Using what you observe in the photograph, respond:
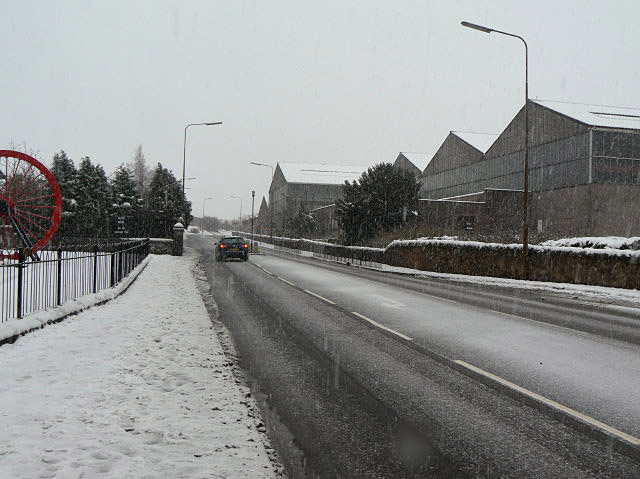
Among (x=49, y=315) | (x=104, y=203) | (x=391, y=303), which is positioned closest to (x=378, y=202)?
(x=391, y=303)

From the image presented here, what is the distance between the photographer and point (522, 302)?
14.2 m

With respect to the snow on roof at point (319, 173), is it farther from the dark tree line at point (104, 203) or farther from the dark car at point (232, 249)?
the dark car at point (232, 249)

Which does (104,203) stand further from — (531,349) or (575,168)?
(531,349)

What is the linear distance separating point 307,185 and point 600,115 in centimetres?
6065

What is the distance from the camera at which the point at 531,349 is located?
780 centimetres

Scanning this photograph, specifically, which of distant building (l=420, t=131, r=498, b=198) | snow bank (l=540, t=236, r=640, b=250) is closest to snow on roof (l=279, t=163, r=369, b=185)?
distant building (l=420, t=131, r=498, b=198)

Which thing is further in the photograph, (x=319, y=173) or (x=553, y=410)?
(x=319, y=173)

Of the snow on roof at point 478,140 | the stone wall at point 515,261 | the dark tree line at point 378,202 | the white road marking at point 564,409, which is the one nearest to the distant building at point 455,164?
the snow on roof at point 478,140

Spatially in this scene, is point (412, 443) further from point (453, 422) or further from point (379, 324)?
point (379, 324)

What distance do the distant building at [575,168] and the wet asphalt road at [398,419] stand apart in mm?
28882

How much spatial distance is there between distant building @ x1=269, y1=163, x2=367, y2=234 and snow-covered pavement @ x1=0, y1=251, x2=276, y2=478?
82.9 m

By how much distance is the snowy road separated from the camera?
5477 mm

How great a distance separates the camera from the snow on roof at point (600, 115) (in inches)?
1563

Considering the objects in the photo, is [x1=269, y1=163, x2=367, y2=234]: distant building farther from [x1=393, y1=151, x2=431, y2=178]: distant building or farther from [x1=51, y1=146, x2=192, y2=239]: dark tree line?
[x1=51, y1=146, x2=192, y2=239]: dark tree line
